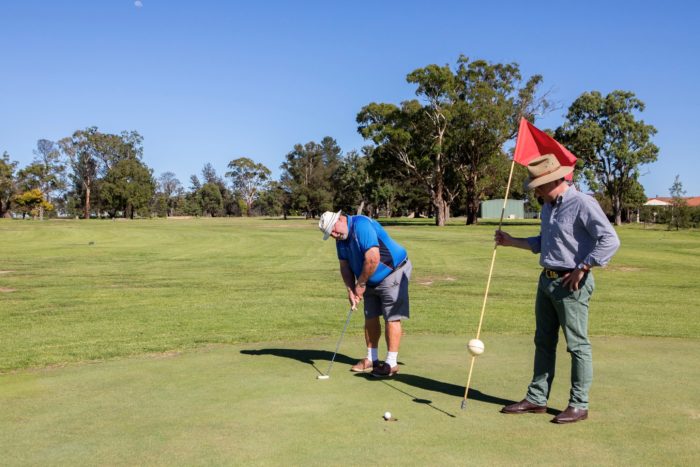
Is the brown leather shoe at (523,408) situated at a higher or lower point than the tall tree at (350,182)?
lower

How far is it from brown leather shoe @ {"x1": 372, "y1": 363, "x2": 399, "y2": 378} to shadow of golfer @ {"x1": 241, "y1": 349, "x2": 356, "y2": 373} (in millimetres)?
730

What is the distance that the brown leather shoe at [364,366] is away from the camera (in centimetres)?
717

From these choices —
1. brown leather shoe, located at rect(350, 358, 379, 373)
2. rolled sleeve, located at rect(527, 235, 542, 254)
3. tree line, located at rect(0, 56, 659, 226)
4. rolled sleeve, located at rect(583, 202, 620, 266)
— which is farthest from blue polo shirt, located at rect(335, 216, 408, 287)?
tree line, located at rect(0, 56, 659, 226)

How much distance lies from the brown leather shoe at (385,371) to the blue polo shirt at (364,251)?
963 mm

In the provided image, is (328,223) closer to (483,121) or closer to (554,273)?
(554,273)

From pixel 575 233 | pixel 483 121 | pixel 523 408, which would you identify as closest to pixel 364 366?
pixel 523 408

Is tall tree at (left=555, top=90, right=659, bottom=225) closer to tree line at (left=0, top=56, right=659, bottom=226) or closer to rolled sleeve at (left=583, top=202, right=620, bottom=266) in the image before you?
tree line at (left=0, top=56, right=659, bottom=226)

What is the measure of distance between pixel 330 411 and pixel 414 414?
2.47 feet

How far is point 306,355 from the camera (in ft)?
26.6

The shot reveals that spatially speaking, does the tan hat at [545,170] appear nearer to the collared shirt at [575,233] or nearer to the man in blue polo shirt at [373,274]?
the collared shirt at [575,233]

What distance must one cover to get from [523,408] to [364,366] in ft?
7.24


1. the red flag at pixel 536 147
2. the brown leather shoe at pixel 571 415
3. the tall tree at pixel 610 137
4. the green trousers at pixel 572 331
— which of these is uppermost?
the tall tree at pixel 610 137

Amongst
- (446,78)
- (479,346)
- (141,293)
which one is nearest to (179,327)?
(141,293)

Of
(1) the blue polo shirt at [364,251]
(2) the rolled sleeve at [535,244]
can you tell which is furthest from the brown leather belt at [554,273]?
(1) the blue polo shirt at [364,251]
